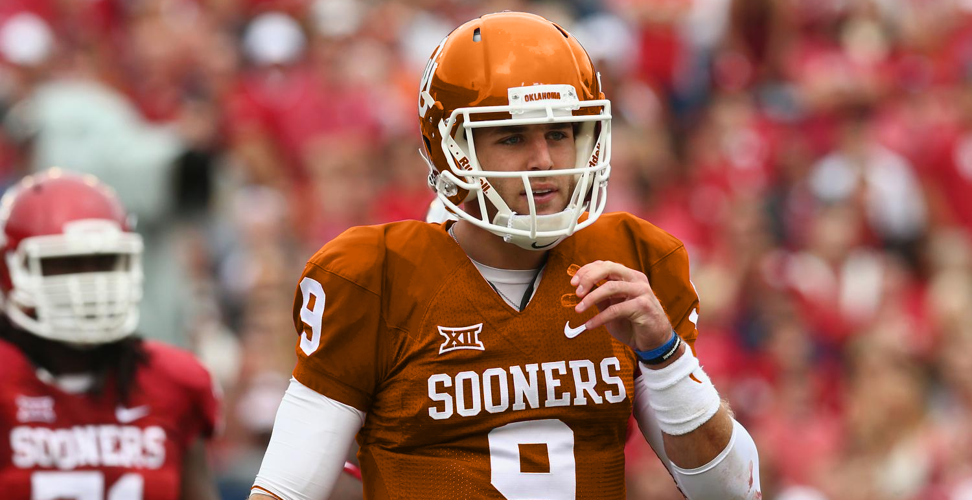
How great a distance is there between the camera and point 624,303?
2785 mm

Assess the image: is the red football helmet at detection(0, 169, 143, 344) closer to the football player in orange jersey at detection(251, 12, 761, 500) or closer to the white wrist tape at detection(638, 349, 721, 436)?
the football player in orange jersey at detection(251, 12, 761, 500)

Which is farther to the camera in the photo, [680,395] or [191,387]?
[191,387]

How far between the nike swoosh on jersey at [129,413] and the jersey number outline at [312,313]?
124cm

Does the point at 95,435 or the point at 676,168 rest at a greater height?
the point at 95,435

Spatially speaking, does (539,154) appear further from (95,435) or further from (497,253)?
(95,435)

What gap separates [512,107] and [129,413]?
5.52 feet

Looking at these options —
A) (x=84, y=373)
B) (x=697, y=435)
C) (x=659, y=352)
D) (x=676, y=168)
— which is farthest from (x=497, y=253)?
(x=676, y=168)

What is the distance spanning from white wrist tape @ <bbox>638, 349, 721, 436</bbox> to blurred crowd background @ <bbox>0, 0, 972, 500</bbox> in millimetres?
3156

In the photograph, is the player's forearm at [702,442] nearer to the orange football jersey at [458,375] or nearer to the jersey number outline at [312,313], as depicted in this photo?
the orange football jersey at [458,375]

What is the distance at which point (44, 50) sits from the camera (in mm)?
8469

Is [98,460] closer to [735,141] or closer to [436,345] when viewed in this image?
[436,345]

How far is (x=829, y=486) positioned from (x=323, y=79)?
4.03 meters

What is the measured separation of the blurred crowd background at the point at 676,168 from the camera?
6730mm

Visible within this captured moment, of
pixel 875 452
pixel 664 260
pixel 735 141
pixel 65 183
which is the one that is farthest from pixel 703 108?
pixel 664 260
